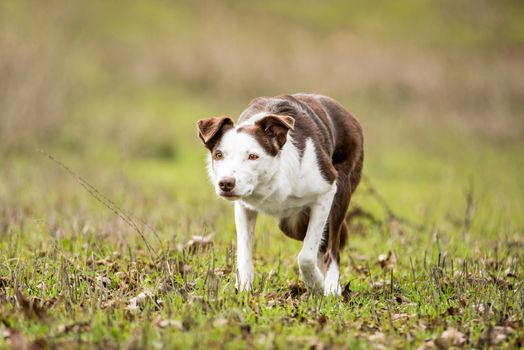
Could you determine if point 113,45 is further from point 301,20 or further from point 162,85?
point 301,20

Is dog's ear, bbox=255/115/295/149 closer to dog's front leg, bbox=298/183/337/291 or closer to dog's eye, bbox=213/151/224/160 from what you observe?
dog's eye, bbox=213/151/224/160

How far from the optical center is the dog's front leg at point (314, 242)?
228 inches

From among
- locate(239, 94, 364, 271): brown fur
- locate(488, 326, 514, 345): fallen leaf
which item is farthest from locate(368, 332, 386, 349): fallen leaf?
locate(239, 94, 364, 271): brown fur

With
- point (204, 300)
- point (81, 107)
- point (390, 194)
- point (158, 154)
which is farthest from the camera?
point (81, 107)

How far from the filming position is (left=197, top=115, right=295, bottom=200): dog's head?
17.4ft

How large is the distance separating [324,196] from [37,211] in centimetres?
484

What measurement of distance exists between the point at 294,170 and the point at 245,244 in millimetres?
737

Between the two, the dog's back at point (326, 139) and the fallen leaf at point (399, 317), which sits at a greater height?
the dog's back at point (326, 139)

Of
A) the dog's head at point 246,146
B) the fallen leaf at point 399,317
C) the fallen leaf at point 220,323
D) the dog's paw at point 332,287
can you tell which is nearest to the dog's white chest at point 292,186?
the dog's head at point 246,146

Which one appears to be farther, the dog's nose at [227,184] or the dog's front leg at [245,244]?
the dog's front leg at [245,244]

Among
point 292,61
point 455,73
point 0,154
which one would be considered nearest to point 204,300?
point 0,154

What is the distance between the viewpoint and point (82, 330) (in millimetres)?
4438

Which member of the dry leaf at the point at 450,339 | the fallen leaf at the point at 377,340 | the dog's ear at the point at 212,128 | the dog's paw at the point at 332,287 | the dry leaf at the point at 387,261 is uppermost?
the dog's ear at the point at 212,128

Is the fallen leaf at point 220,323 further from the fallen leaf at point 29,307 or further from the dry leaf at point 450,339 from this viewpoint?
the dry leaf at point 450,339
